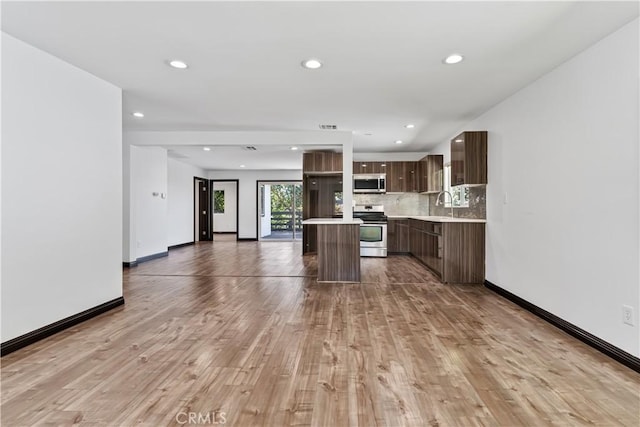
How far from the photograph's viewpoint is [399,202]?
292 inches

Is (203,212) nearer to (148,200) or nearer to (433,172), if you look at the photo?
(148,200)

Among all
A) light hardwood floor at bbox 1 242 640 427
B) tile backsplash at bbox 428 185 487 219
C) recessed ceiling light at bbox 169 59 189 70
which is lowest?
light hardwood floor at bbox 1 242 640 427

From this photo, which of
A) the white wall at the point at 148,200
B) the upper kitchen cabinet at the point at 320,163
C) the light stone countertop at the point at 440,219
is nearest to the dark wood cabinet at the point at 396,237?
the light stone countertop at the point at 440,219

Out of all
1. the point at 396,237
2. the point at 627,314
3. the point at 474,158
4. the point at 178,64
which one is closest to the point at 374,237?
the point at 396,237

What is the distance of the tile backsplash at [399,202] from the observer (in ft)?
24.2

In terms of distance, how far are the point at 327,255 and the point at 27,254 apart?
10.5ft

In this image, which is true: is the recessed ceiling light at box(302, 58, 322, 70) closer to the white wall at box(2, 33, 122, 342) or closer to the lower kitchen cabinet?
the white wall at box(2, 33, 122, 342)

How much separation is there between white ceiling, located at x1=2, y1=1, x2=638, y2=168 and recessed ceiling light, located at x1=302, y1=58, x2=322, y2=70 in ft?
0.25

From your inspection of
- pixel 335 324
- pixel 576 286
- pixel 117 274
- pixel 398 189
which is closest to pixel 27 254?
pixel 117 274

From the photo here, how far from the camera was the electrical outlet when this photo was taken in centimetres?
216

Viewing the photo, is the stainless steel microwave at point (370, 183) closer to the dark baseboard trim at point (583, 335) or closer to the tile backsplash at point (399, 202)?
the tile backsplash at point (399, 202)

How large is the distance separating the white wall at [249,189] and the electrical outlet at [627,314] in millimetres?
8660

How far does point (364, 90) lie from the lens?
11.3ft

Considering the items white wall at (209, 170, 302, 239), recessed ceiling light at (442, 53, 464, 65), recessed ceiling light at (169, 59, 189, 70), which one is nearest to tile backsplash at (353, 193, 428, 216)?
white wall at (209, 170, 302, 239)
